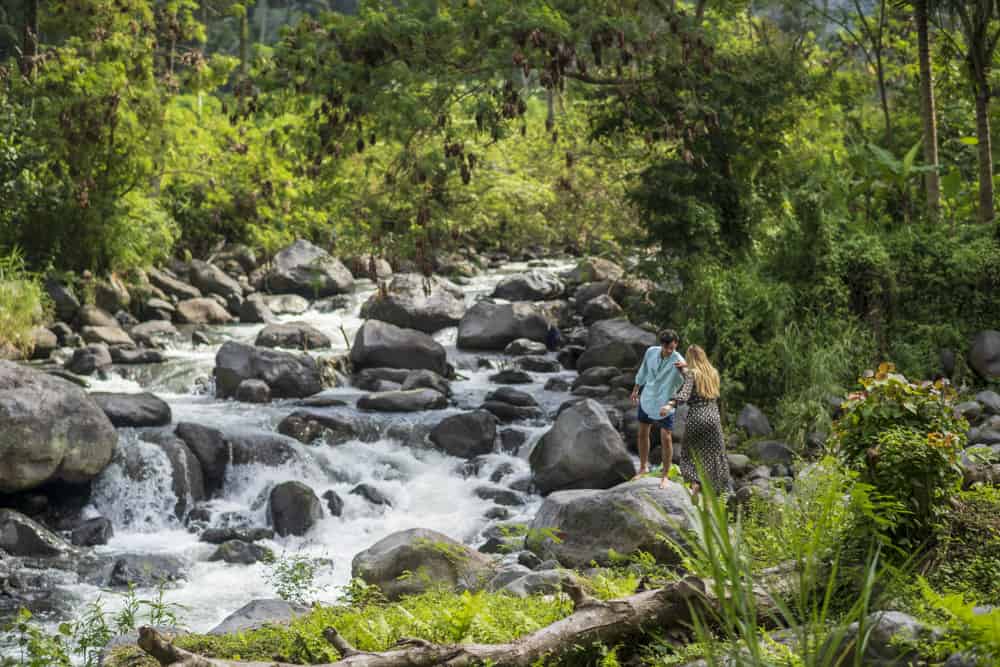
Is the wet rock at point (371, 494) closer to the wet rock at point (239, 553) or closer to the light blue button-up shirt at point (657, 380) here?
the wet rock at point (239, 553)

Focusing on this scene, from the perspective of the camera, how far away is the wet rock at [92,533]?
34.5 feet

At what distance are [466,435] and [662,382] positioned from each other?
413 centimetres

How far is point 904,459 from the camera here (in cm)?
538

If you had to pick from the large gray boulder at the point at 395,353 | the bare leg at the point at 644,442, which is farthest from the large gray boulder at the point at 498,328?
the bare leg at the point at 644,442

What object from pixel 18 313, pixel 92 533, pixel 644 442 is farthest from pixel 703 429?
pixel 18 313

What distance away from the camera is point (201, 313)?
2114 cm

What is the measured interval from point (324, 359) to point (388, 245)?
18.6 ft

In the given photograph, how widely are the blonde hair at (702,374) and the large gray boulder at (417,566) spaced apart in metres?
2.80

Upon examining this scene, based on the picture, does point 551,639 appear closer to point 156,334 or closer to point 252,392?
point 252,392

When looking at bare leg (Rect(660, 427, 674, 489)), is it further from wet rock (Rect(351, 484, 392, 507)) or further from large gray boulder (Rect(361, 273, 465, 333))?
large gray boulder (Rect(361, 273, 465, 333))

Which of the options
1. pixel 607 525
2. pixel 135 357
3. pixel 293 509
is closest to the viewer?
pixel 607 525

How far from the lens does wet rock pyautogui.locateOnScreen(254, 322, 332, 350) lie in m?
18.9

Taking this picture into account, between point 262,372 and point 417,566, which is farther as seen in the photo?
point 262,372

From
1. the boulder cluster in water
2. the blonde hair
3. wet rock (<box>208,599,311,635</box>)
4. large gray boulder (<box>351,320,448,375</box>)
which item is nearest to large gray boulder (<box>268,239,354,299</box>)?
the boulder cluster in water
